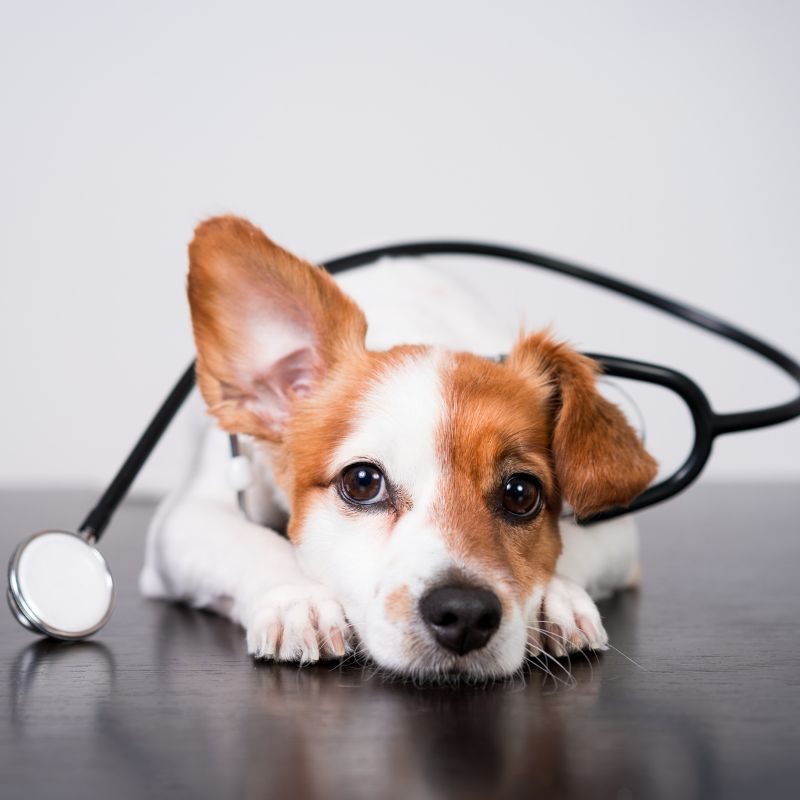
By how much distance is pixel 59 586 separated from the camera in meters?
1.64

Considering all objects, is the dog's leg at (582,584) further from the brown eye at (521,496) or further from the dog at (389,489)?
the brown eye at (521,496)

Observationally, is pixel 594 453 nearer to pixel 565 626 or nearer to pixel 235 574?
pixel 565 626

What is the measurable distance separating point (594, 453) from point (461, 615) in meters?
0.39

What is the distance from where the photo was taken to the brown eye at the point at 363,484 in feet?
5.18

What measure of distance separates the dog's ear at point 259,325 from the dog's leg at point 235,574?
0.21m

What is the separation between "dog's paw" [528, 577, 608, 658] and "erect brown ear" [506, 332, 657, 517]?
14 centimetres

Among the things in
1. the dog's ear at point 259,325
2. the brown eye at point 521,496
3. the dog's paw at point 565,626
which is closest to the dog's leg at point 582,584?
the dog's paw at point 565,626

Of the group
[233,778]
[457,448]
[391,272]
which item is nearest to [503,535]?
[457,448]

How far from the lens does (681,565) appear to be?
238cm

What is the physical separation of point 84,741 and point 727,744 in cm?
67

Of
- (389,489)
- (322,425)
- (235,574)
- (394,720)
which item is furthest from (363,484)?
(394,720)

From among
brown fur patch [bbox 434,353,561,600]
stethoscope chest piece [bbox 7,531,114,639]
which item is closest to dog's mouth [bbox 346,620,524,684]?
brown fur patch [bbox 434,353,561,600]

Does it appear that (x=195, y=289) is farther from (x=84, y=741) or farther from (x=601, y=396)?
(x=84, y=741)

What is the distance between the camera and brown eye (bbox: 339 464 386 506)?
1578 mm
